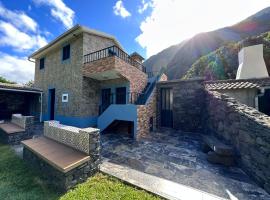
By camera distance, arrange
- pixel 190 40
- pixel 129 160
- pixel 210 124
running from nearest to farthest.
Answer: pixel 129 160 < pixel 210 124 < pixel 190 40

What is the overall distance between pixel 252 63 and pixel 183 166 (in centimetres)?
1121

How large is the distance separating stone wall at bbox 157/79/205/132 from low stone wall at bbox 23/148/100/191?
651 cm

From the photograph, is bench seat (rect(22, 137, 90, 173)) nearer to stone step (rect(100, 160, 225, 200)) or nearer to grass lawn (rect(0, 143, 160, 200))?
grass lawn (rect(0, 143, 160, 200))

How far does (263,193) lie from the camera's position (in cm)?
292

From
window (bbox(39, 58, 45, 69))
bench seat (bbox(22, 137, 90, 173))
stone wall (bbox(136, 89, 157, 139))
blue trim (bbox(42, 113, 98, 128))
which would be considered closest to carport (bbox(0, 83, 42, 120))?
window (bbox(39, 58, 45, 69))

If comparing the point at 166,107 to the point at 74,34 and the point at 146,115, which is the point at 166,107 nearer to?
the point at 146,115

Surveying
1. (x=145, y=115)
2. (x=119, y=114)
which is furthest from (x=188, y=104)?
(x=119, y=114)

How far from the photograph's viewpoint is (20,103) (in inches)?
522

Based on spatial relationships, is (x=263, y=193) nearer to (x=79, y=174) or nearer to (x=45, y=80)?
(x=79, y=174)

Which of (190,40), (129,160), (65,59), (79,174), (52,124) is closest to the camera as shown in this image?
(79,174)

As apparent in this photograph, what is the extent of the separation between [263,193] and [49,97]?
14079 mm

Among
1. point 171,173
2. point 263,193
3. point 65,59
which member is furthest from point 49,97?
point 263,193

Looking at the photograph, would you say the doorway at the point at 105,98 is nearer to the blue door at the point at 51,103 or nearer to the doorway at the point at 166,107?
the doorway at the point at 166,107

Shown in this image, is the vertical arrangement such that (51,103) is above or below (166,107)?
above
